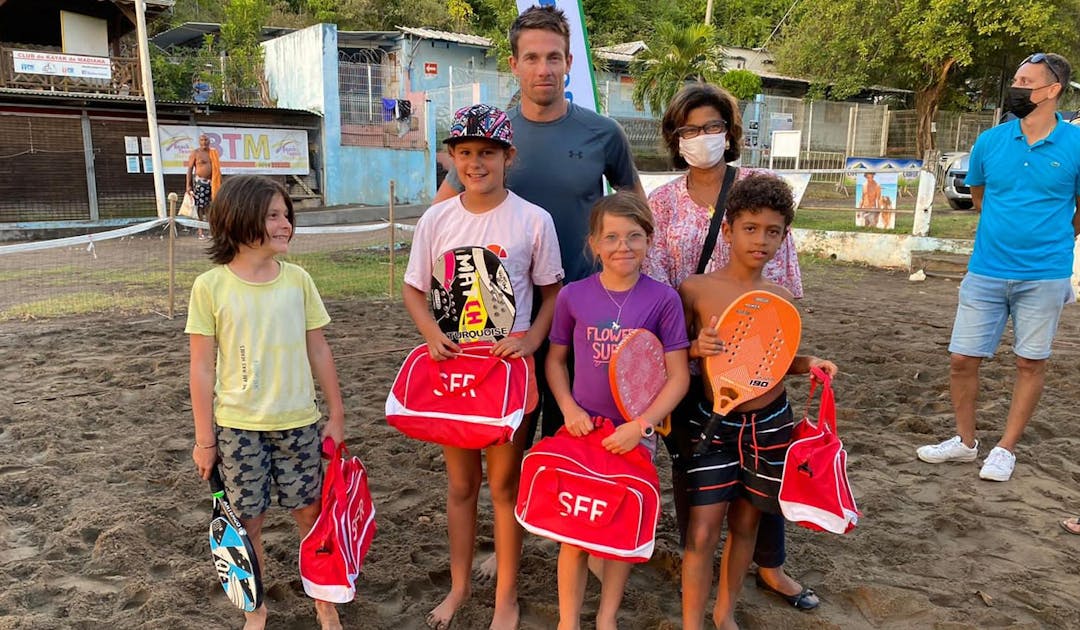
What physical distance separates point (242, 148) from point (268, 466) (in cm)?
1584

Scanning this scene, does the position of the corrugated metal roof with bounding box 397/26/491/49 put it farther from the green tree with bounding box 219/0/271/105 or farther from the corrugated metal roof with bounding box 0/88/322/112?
the corrugated metal roof with bounding box 0/88/322/112

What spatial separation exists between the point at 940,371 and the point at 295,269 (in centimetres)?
481

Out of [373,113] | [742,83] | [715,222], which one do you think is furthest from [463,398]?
[742,83]

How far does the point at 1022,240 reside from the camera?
347cm

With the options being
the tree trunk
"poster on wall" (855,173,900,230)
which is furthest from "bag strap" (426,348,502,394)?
the tree trunk

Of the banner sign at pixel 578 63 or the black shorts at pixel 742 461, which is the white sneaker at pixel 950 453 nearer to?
the black shorts at pixel 742 461

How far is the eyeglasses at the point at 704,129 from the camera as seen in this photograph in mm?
2430

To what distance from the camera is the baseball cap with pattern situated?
223cm

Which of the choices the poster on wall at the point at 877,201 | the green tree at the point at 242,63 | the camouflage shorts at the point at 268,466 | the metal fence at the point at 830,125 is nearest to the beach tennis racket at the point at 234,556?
the camouflage shorts at the point at 268,466

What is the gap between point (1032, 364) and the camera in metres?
3.59

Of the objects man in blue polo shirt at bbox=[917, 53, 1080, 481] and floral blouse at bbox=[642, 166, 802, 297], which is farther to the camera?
man in blue polo shirt at bbox=[917, 53, 1080, 481]

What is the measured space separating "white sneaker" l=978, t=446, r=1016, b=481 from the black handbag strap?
2242mm

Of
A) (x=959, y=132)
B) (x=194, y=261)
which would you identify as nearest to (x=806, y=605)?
(x=194, y=261)

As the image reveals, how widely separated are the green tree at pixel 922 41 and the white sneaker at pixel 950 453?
66.2 ft
